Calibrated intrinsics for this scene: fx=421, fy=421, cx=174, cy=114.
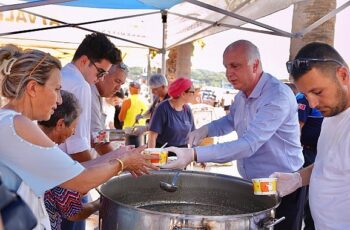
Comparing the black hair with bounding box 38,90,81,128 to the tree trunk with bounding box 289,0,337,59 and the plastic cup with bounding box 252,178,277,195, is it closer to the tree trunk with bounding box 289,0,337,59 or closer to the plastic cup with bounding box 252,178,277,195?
the plastic cup with bounding box 252,178,277,195

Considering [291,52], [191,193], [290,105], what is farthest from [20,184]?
[291,52]

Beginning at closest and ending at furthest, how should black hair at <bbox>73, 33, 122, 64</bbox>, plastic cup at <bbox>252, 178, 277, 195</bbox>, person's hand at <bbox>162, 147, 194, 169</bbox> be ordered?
plastic cup at <bbox>252, 178, 277, 195</bbox> < person's hand at <bbox>162, 147, 194, 169</bbox> < black hair at <bbox>73, 33, 122, 64</bbox>

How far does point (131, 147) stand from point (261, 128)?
0.80 m

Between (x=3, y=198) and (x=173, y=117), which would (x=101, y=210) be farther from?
(x=173, y=117)

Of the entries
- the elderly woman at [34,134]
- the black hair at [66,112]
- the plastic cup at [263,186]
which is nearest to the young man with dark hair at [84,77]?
the black hair at [66,112]

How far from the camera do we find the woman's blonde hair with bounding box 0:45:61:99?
5.38ft

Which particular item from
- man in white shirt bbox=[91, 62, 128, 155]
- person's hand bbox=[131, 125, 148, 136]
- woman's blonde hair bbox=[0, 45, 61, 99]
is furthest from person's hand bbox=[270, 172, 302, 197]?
person's hand bbox=[131, 125, 148, 136]

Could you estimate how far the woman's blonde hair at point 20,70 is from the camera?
1.64 meters

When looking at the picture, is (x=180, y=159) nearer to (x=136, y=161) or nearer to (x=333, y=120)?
(x=136, y=161)

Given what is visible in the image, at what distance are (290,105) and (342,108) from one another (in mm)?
810

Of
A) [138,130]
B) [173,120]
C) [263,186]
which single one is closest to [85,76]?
[263,186]

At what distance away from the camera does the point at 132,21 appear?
5.64 m

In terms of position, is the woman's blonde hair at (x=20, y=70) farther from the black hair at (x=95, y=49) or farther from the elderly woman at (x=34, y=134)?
the black hair at (x=95, y=49)

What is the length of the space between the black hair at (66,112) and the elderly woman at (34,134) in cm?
38
